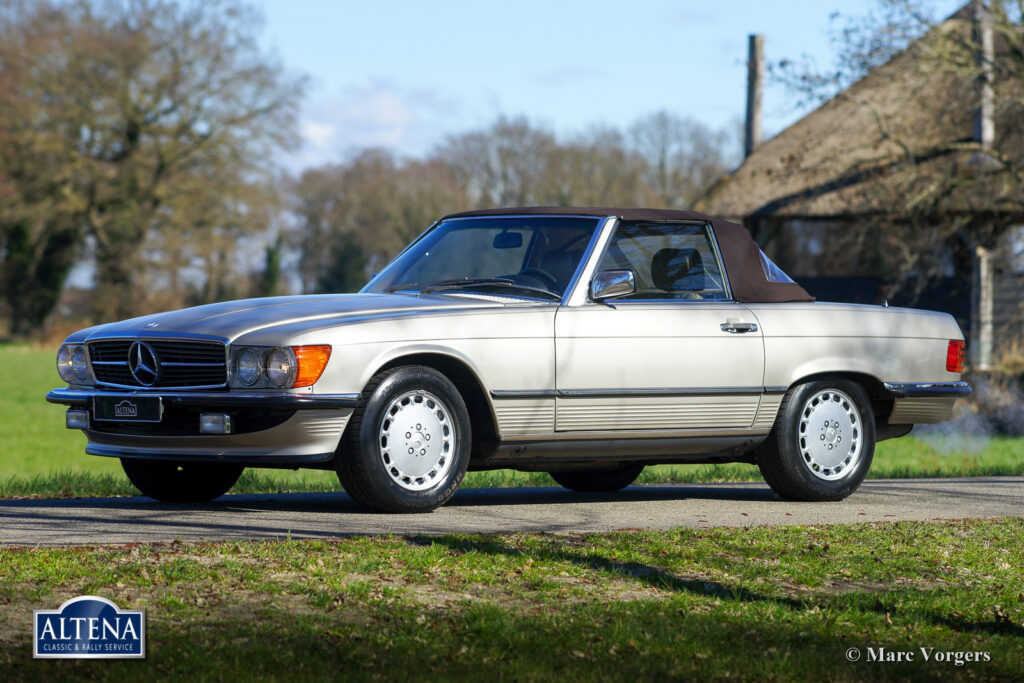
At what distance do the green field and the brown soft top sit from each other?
3071 mm

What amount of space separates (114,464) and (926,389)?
51.8 ft

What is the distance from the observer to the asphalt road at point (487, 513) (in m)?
7.22

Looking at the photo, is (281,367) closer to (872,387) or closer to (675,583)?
(675,583)

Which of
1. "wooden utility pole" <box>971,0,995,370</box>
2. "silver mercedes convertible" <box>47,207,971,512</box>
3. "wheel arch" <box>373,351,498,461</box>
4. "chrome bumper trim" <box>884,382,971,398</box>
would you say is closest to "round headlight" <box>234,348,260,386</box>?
"silver mercedes convertible" <box>47,207,971,512</box>

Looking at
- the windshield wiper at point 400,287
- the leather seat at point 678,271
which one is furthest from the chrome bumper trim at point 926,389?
the windshield wiper at point 400,287

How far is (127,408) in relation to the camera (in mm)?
7887

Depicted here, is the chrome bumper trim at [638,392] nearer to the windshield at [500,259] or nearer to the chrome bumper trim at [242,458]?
the windshield at [500,259]

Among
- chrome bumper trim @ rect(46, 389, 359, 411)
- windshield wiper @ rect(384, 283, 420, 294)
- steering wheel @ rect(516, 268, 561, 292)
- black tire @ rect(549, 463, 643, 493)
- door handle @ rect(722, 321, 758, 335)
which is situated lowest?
black tire @ rect(549, 463, 643, 493)

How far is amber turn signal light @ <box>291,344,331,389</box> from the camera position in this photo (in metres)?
7.47

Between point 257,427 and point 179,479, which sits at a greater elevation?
point 257,427

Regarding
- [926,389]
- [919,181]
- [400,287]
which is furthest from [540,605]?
[919,181]

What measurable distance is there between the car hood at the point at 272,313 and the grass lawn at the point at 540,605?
147cm

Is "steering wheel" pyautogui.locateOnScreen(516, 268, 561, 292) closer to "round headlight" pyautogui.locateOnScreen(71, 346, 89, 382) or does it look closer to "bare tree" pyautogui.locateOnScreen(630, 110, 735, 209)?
"round headlight" pyautogui.locateOnScreen(71, 346, 89, 382)

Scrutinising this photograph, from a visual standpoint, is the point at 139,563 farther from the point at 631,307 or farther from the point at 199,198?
the point at 199,198
